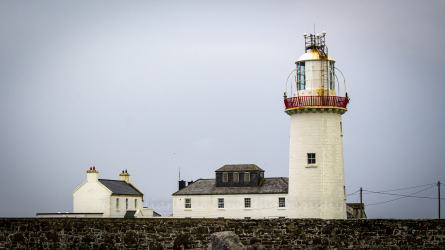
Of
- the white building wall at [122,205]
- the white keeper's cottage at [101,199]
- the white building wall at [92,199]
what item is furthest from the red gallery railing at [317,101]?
the white building wall at [122,205]

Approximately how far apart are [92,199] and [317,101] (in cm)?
2496

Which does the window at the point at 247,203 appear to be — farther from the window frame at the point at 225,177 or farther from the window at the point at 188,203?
the window at the point at 188,203

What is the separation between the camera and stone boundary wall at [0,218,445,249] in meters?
24.9

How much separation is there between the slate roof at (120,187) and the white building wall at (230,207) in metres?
4.93

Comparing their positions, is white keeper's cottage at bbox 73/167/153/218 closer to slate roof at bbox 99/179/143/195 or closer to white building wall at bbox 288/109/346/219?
slate roof at bbox 99/179/143/195

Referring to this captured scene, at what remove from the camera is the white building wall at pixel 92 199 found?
51.8 metres

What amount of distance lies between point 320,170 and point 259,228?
22.2 ft

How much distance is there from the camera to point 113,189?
174 ft

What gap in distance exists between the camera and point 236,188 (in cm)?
5941

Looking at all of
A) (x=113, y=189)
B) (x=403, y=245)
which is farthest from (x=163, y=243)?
(x=113, y=189)

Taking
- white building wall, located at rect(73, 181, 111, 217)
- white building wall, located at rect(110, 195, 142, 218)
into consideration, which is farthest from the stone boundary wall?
white building wall, located at rect(110, 195, 142, 218)

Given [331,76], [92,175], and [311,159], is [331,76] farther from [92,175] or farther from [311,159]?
[92,175]

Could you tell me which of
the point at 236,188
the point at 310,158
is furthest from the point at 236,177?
the point at 310,158

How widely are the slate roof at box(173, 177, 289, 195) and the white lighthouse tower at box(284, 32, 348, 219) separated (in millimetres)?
25033
